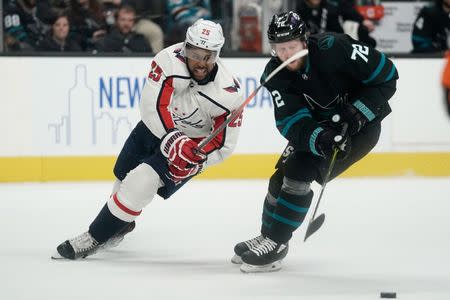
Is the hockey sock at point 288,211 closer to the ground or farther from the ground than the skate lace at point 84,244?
farther from the ground

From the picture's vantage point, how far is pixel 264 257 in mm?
4293

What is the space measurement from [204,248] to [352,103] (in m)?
1.11

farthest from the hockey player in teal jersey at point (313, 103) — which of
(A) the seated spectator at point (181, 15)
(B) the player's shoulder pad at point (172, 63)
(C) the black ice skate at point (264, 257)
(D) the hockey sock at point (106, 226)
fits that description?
(A) the seated spectator at point (181, 15)

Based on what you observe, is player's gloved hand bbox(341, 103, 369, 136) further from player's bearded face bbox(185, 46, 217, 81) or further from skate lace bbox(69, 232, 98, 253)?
skate lace bbox(69, 232, 98, 253)

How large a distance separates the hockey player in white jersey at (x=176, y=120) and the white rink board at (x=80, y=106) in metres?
2.72

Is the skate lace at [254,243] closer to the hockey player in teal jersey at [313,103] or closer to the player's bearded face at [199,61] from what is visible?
the hockey player in teal jersey at [313,103]

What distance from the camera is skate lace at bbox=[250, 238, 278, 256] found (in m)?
4.29

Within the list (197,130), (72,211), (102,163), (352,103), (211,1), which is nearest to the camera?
(352,103)

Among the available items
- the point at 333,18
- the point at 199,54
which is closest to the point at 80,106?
the point at 333,18

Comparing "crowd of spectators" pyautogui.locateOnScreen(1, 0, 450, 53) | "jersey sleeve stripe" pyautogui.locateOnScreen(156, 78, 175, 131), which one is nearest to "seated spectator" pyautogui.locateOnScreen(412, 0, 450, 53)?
"crowd of spectators" pyautogui.locateOnScreen(1, 0, 450, 53)

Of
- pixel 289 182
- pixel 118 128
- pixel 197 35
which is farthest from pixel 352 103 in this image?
pixel 118 128

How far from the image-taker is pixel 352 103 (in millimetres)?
4152

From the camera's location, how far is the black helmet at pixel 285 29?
4.04 metres

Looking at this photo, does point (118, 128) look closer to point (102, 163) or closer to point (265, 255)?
point (102, 163)
